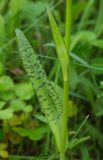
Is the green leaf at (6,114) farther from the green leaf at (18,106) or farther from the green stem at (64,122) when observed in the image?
the green stem at (64,122)

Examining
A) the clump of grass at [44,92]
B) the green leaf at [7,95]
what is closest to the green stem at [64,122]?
the clump of grass at [44,92]

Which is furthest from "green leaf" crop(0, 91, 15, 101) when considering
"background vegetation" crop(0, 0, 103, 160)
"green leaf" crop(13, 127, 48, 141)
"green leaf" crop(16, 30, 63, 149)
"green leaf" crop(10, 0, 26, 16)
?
"green leaf" crop(10, 0, 26, 16)

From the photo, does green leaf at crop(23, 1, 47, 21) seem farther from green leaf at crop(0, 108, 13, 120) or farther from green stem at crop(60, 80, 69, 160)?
green stem at crop(60, 80, 69, 160)

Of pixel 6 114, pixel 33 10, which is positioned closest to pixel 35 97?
pixel 6 114

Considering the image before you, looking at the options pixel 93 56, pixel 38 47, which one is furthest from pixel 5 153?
pixel 93 56

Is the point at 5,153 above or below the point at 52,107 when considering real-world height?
below

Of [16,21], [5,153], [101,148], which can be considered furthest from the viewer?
[16,21]

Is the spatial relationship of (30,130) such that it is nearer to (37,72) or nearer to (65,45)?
(37,72)

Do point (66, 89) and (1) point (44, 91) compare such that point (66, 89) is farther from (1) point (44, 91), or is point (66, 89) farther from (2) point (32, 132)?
(2) point (32, 132)
